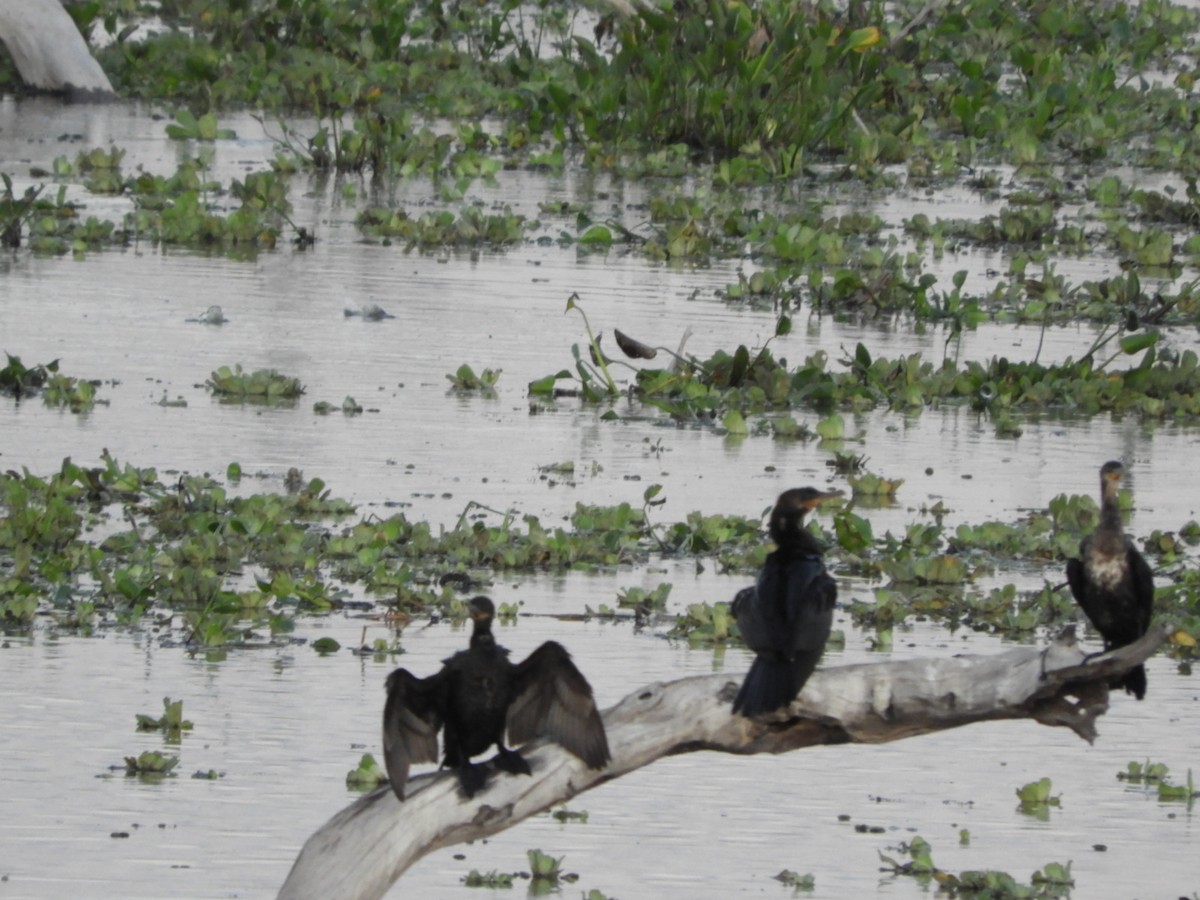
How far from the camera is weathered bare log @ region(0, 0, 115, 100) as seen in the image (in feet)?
65.5

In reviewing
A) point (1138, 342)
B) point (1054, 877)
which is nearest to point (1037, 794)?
point (1054, 877)

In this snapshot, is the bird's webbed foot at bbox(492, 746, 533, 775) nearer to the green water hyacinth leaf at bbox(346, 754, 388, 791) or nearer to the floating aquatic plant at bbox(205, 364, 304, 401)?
the green water hyacinth leaf at bbox(346, 754, 388, 791)

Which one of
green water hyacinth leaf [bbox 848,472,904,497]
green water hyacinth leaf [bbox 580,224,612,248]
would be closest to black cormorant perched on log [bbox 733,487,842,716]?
green water hyacinth leaf [bbox 848,472,904,497]

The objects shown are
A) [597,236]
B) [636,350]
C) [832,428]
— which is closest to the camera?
[832,428]

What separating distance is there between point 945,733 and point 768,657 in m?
→ 2.34

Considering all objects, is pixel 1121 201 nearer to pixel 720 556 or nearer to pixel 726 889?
pixel 720 556

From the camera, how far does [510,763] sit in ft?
18.5

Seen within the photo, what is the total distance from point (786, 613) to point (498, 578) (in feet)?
10.8

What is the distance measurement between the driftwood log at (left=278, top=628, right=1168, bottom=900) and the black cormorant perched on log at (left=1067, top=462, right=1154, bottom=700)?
1.93 ft

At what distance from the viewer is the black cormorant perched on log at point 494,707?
558cm

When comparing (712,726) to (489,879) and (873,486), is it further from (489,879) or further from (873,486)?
(873,486)

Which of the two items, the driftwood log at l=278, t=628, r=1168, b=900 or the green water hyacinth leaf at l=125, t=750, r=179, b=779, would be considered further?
the green water hyacinth leaf at l=125, t=750, r=179, b=779

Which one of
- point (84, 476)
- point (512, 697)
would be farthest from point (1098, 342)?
point (512, 697)

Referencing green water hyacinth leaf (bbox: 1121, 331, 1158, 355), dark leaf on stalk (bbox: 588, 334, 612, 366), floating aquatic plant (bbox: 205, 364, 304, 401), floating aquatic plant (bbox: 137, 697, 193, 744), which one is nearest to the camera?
floating aquatic plant (bbox: 137, 697, 193, 744)
